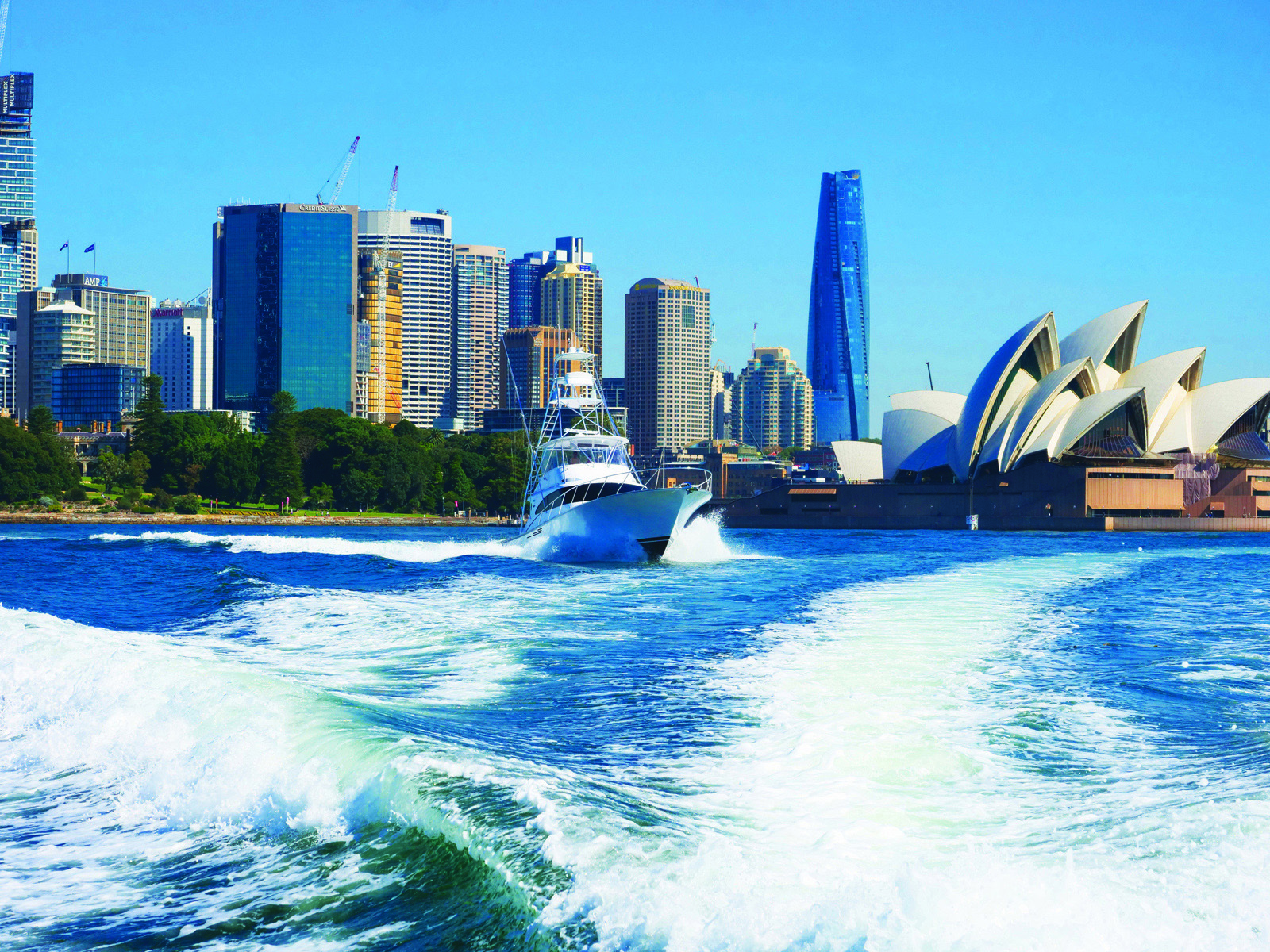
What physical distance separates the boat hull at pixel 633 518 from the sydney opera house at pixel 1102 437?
49283 mm

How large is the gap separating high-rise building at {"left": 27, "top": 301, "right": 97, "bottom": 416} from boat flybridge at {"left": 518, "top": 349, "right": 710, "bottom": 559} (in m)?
181

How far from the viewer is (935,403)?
9131cm

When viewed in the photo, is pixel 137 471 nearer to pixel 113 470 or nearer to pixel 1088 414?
pixel 113 470

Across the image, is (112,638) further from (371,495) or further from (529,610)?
(371,495)

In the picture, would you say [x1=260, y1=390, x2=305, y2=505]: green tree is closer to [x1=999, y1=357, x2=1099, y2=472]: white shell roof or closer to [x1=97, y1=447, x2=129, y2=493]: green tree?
[x1=97, y1=447, x2=129, y2=493]: green tree

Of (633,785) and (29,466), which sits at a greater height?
(29,466)

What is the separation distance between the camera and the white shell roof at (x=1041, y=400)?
76.2 meters

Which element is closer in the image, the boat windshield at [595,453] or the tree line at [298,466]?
the boat windshield at [595,453]

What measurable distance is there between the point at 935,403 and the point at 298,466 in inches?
2109

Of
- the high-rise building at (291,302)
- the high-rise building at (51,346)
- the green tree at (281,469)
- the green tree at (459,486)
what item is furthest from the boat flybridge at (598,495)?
the high-rise building at (51,346)

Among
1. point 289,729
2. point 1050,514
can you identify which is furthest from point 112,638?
point 1050,514

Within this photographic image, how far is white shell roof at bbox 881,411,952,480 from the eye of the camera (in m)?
90.2

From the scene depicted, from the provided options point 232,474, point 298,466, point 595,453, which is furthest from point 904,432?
point 595,453

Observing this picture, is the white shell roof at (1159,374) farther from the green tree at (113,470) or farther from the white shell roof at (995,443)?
the green tree at (113,470)
